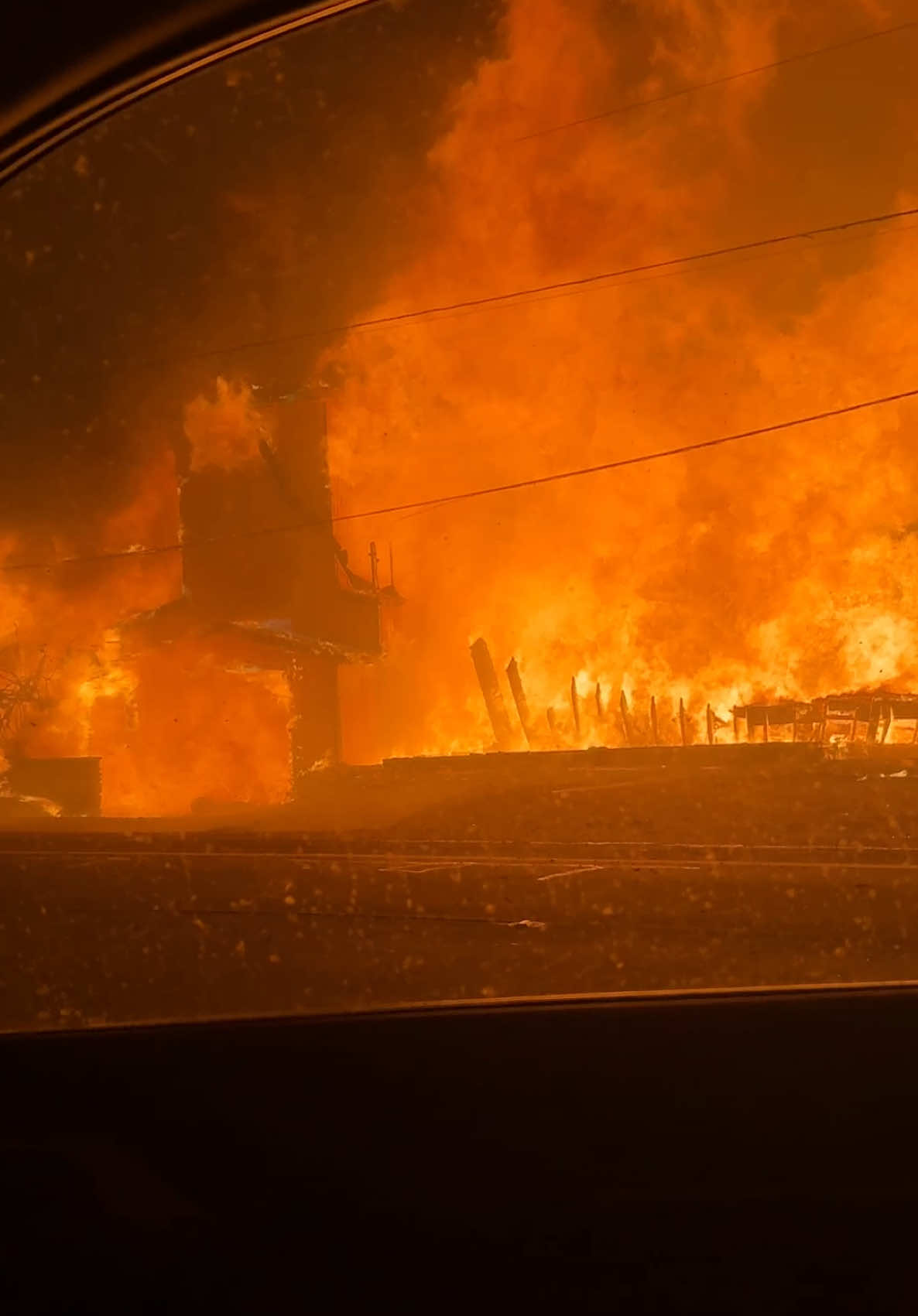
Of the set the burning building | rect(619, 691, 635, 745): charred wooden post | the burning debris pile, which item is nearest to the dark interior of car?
the burning building

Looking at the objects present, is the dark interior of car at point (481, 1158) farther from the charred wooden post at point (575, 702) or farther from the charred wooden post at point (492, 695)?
the charred wooden post at point (575, 702)

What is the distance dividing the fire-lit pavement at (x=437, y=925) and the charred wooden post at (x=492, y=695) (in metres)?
14.9

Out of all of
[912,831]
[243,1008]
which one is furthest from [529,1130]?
[912,831]

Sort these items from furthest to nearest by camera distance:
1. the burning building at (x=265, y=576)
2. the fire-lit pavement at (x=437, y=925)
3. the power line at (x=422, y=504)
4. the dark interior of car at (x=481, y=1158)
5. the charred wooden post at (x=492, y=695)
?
the charred wooden post at (x=492, y=695) → the power line at (x=422, y=504) → the burning building at (x=265, y=576) → the fire-lit pavement at (x=437, y=925) → the dark interior of car at (x=481, y=1158)

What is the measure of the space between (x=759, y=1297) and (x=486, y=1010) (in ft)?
4.75

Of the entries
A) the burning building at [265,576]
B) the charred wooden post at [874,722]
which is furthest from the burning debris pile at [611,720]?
the burning building at [265,576]

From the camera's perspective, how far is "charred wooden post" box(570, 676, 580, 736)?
95.0 ft

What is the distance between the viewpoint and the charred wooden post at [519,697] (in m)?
28.9

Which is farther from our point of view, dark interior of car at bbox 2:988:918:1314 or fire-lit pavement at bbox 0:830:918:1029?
fire-lit pavement at bbox 0:830:918:1029

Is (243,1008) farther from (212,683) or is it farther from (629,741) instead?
(629,741)

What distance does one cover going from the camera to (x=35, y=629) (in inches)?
1092

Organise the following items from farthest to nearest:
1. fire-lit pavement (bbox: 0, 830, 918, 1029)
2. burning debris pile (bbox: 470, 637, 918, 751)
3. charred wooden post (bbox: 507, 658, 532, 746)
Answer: charred wooden post (bbox: 507, 658, 532, 746), burning debris pile (bbox: 470, 637, 918, 751), fire-lit pavement (bbox: 0, 830, 918, 1029)

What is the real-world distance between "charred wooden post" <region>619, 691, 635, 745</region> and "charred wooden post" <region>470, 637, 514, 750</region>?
8.15 feet

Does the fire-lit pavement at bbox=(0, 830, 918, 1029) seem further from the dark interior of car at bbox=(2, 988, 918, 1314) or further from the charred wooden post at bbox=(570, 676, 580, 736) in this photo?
the charred wooden post at bbox=(570, 676, 580, 736)
